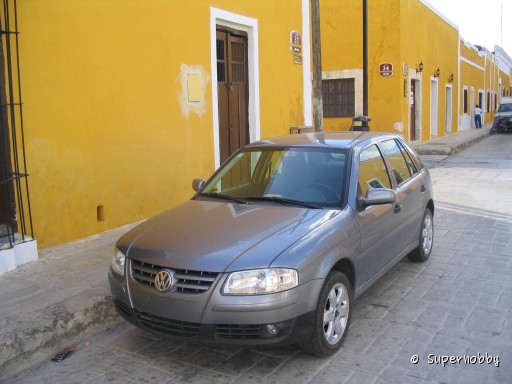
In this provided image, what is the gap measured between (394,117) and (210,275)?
1740 cm

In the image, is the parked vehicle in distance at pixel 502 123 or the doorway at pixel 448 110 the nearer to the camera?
the doorway at pixel 448 110

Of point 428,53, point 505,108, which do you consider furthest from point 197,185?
point 505,108

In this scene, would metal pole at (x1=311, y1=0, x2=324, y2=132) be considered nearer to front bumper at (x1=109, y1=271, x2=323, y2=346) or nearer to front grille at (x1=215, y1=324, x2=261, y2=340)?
front bumper at (x1=109, y1=271, x2=323, y2=346)

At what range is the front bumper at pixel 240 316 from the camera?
10.9ft

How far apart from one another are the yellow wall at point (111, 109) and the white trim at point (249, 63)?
0.41ft

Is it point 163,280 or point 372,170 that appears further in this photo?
point 372,170

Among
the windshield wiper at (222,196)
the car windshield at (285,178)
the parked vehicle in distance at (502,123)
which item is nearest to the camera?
the car windshield at (285,178)

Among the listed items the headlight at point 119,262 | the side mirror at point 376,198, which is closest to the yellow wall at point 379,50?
the side mirror at point 376,198

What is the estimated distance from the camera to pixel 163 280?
3.51 metres

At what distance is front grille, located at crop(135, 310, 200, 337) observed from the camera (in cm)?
344

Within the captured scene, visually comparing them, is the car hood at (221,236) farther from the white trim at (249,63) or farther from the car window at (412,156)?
the white trim at (249,63)

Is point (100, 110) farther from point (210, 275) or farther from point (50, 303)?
point (210, 275)

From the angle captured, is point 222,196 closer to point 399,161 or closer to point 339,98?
point 399,161

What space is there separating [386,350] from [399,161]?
2.36 meters
